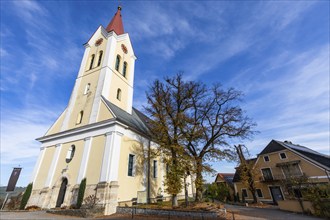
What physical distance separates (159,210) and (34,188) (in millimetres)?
14036

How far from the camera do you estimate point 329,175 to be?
20.9 m

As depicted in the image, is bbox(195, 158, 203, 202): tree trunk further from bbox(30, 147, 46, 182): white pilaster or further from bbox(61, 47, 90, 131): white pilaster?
bbox(30, 147, 46, 182): white pilaster

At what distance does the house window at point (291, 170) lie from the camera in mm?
→ 24406

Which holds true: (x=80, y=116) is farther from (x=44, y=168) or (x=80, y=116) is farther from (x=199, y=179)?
(x=199, y=179)

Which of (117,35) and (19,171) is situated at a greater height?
(117,35)

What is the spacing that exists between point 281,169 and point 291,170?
1.52m

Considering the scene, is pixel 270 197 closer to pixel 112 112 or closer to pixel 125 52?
Result: pixel 112 112

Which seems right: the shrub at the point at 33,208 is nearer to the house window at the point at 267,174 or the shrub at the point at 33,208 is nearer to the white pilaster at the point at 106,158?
the white pilaster at the point at 106,158

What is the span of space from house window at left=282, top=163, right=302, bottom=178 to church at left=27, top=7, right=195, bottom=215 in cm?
1696

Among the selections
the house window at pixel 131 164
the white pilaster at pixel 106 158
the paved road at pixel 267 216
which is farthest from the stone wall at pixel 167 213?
the house window at pixel 131 164

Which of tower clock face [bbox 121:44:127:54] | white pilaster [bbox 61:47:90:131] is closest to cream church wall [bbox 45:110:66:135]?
white pilaster [bbox 61:47:90:131]

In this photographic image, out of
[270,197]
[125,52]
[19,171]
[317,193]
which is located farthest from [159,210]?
[270,197]

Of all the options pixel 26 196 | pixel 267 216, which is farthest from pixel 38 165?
pixel 267 216

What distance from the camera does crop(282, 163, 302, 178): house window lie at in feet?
80.1
